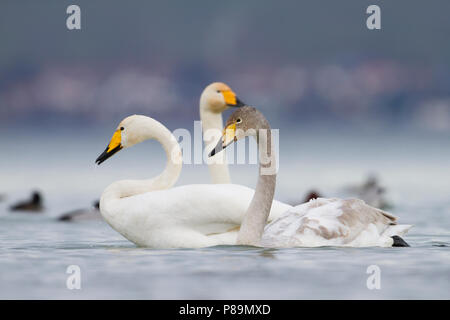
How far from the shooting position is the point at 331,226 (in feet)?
32.6

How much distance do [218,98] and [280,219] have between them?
2761mm

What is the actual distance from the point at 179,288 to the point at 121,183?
2.76 meters

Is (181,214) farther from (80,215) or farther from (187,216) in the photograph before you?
(80,215)

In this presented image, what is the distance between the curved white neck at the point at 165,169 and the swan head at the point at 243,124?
1.19 meters

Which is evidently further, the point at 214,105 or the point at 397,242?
the point at 214,105

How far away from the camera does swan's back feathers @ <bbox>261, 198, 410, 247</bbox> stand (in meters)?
9.87

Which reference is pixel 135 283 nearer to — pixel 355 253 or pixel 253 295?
pixel 253 295

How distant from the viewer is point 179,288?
26.8 ft

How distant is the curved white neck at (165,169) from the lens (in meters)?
10.7

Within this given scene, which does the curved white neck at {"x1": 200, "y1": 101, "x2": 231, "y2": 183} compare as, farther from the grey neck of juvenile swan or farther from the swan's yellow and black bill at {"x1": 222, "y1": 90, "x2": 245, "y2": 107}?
the grey neck of juvenile swan

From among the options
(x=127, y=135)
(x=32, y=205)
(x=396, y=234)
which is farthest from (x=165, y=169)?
(x=32, y=205)

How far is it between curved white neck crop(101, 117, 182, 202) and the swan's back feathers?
132cm

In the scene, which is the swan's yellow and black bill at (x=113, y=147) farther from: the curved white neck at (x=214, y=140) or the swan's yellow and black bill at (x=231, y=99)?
the swan's yellow and black bill at (x=231, y=99)

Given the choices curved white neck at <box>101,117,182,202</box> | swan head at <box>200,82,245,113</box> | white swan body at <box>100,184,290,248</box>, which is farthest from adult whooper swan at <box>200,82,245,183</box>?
white swan body at <box>100,184,290,248</box>
